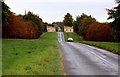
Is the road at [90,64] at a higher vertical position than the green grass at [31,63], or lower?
lower

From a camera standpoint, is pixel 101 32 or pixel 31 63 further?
pixel 101 32

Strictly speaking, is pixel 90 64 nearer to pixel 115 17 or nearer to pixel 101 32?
pixel 115 17

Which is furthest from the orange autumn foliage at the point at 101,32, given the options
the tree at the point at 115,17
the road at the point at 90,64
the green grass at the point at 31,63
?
the green grass at the point at 31,63

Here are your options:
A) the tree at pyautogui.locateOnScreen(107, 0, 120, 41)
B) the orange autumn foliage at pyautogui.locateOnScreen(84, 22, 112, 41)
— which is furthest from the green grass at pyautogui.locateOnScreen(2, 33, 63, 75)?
the orange autumn foliage at pyautogui.locateOnScreen(84, 22, 112, 41)

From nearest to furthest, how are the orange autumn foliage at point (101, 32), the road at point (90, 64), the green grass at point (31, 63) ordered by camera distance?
the green grass at point (31, 63)
the road at point (90, 64)
the orange autumn foliage at point (101, 32)

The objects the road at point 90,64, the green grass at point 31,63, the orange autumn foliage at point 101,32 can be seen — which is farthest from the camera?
the orange autumn foliage at point 101,32

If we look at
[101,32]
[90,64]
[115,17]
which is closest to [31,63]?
[90,64]

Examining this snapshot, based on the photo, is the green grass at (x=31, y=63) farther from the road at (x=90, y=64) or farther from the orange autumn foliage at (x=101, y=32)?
the orange autumn foliage at (x=101, y=32)

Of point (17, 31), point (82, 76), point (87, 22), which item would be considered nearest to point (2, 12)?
point (17, 31)

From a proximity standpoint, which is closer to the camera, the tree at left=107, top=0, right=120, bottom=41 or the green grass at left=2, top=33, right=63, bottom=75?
the green grass at left=2, top=33, right=63, bottom=75

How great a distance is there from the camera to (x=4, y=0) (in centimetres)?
5672

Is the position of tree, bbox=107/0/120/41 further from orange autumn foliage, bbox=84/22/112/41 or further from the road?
orange autumn foliage, bbox=84/22/112/41

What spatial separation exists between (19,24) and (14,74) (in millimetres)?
71476

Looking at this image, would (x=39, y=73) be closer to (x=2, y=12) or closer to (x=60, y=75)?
(x=60, y=75)
